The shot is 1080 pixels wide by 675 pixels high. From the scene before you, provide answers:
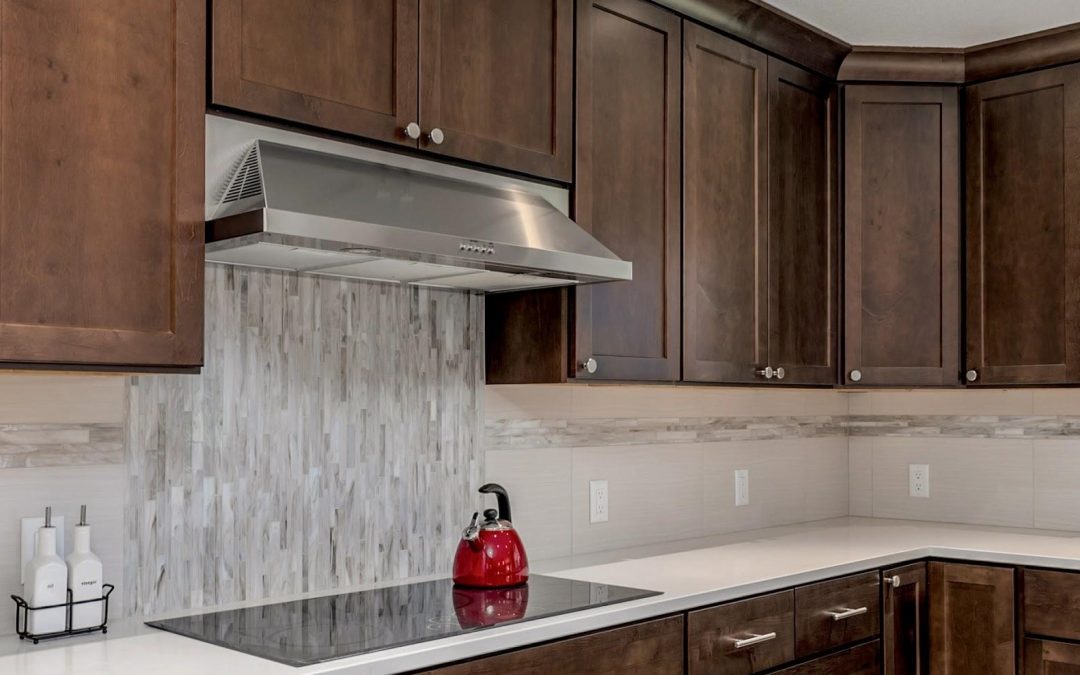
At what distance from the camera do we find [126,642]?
1830mm

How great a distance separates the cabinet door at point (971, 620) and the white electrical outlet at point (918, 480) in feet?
2.67

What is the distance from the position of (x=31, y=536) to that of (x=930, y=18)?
273 cm

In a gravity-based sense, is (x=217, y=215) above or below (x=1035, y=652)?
above

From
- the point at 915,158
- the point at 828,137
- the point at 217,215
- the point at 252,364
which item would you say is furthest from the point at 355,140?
the point at 915,158

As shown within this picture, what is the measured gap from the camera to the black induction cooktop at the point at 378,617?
1.81 metres

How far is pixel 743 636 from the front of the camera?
2428mm

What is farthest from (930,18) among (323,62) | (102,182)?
(102,182)

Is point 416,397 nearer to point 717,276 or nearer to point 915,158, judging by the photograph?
point 717,276

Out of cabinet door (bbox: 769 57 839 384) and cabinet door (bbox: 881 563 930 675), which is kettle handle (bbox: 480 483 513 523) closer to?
cabinet door (bbox: 769 57 839 384)

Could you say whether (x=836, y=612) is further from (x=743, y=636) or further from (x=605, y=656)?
(x=605, y=656)

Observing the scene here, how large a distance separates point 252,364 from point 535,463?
88 centimetres

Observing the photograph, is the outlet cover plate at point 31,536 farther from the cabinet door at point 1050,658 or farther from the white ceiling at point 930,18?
the cabinet door at point 1050,658

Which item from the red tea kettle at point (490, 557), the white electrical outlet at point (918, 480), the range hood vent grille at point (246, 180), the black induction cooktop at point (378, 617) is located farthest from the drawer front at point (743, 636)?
the white electrical outlet at point (918, 480)

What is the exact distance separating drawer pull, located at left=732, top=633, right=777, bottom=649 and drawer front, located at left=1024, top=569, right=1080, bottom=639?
0.84m
